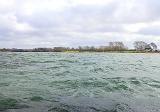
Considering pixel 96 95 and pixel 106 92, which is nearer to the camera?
pixel 96 95

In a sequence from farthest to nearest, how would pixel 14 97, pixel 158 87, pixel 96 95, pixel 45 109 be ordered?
pixel 158 87
pixel 96 95
pixel 14 97
pixel 45 109

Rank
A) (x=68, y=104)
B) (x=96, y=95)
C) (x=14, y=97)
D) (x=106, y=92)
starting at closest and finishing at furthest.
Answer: (x=68, y=104) < (x=14, y=97) < (x=96, y=95) < (x=106, y=92)

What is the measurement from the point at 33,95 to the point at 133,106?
407cm

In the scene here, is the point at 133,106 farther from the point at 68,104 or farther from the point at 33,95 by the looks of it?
the point at 33,95

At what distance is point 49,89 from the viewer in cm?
1395

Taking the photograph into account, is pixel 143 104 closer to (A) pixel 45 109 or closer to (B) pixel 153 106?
(B) pixel 153 106

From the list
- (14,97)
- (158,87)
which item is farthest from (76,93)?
(158,87)

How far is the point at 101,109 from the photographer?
32.4ft

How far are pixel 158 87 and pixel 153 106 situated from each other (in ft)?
17.7

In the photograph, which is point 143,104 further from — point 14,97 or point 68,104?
point 14,97

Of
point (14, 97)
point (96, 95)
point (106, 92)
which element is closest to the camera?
point (14, 97)

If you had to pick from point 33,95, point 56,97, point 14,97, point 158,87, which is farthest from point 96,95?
point 158,87

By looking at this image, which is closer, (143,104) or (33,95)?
(143,104)

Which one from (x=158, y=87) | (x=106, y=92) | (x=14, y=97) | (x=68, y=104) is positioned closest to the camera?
(x=68, y=104)
